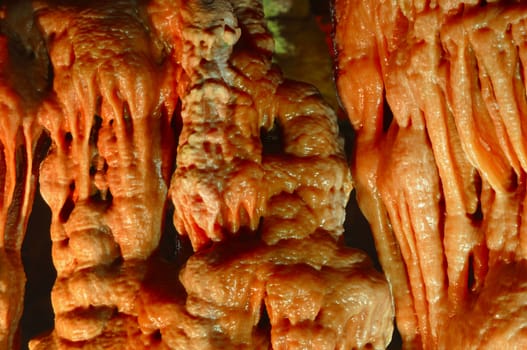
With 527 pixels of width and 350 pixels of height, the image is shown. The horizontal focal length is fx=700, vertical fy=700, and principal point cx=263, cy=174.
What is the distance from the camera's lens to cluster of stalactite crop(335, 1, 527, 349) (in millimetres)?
3350

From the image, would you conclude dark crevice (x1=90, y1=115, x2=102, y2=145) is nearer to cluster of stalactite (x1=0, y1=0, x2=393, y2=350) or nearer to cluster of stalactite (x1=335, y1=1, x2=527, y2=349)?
cluster of stalactite (x1=0, y1=0, x2=393, y2=350)

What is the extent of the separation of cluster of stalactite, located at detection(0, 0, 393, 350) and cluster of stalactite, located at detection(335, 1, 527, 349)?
0.27 metres

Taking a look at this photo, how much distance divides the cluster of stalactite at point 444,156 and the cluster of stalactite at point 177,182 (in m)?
0.27

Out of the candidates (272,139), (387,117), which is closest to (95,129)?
(272,139)

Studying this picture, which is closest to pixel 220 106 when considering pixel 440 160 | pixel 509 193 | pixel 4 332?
pixel 440 160

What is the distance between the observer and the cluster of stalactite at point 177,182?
3.45m

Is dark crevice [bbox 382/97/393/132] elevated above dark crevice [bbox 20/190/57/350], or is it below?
above

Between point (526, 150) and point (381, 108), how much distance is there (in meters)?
0.98

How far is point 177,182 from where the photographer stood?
3.65 metres

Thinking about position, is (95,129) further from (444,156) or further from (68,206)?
(444,156)

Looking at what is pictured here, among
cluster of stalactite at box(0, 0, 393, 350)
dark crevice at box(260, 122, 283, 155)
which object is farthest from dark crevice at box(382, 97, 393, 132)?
dark crevice at box(260, 122, 283, 155)

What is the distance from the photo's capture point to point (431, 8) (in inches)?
141

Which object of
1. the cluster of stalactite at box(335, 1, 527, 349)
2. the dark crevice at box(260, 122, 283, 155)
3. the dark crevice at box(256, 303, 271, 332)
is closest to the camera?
the cluster of stalactite at box(335, 1, 527, 349)

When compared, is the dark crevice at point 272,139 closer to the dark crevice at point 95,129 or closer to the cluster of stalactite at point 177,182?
the cluster of stalactite at point 177,182
